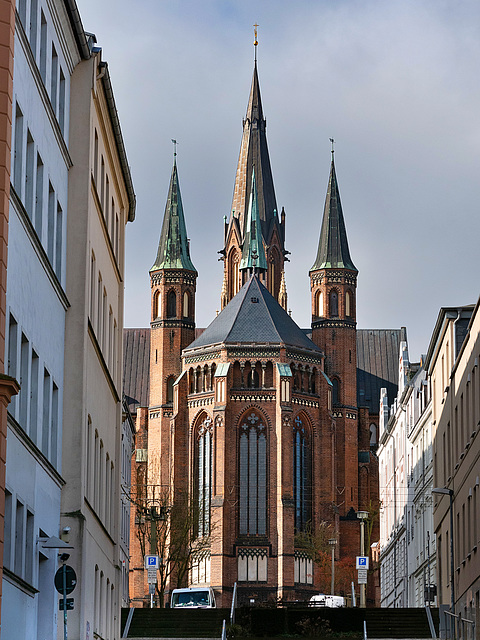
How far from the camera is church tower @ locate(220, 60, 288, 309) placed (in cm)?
11106

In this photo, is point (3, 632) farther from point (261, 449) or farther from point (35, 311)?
point (261, 449)

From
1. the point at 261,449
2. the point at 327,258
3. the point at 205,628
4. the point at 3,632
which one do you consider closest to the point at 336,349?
the point at 327,258

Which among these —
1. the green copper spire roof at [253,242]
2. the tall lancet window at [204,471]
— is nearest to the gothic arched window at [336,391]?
the green copper spire roof at [253,242]

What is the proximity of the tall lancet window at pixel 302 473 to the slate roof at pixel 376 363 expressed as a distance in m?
16.0

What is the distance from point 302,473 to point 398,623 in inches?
1969

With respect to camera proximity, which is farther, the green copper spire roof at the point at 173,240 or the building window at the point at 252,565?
the green copper spire roof at the point at 173,240

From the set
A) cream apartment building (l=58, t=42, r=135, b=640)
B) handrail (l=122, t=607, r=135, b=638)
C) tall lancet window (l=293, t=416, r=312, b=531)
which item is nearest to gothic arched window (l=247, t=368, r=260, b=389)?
tall lancet window (l=293, t=416, r=312, b=531)

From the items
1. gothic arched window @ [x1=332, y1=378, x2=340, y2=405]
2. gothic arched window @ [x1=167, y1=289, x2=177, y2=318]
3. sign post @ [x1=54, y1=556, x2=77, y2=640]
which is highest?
gothic arched window @ [x1=167, y1=289, x2=177, y2=318]

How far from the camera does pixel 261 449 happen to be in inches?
3654

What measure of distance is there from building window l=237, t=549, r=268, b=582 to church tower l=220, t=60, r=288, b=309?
2552cm

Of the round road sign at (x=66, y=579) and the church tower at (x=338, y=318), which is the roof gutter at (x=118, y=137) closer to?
the round road sign at (x=66, y=579)

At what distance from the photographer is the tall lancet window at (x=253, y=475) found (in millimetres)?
91562

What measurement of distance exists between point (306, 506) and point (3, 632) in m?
73.8

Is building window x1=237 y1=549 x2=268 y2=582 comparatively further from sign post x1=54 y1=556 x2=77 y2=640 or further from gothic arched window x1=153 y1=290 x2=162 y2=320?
sign post x1=54 y1=556 x2=77 y2=640
